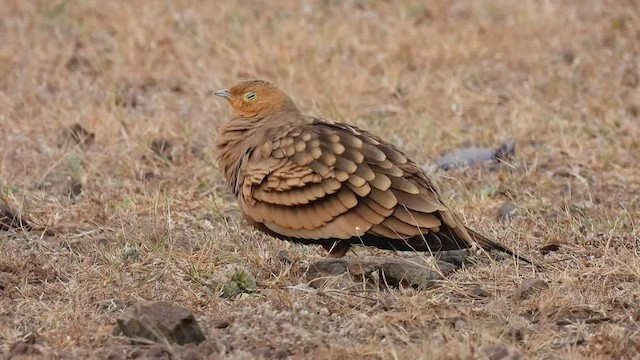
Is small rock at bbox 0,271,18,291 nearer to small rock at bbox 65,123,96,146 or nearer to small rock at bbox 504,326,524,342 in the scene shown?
small rock at bbox 504,326,524,342

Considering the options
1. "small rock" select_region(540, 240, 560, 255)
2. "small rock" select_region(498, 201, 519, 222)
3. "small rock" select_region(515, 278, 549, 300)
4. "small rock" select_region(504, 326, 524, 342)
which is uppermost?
"small rock" select_region(504, 326, 524, 342)

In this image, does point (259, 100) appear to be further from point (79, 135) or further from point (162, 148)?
point (79, 135)

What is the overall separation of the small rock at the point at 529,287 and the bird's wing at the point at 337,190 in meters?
0.44

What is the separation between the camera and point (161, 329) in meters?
4.54

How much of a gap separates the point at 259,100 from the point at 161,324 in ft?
6.90

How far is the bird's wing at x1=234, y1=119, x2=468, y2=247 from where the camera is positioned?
18.0 feet

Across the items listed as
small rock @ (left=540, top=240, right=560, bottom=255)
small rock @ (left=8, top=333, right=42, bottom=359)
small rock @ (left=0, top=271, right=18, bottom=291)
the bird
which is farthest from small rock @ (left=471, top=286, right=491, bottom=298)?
small rock @ (left=0, top=271, right=18, bottom=291)

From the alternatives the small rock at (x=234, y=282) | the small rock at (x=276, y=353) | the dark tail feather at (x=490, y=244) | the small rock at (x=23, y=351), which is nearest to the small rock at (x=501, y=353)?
the small rock at (x=276, y=353)

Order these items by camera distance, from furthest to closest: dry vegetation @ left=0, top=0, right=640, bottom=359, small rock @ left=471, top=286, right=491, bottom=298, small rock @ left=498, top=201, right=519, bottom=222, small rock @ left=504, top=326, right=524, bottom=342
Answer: small rock @ left=498, top=201, right=519, bottom=222 → small rock @ left=471, top=286, right=491, bottom=298 → dry vegetation @ left=0, top=0, right=640, bottom=359 → small rock @ left=504, top=326, right=524, bottom=342

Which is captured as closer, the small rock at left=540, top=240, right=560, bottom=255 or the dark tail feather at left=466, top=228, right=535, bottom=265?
the dark tail feather at left=466, top=228, right=535, bottom=265

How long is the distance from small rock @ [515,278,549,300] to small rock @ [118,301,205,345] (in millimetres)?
1422

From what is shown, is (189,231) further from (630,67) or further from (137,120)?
(630,67)

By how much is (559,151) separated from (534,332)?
3.65 m

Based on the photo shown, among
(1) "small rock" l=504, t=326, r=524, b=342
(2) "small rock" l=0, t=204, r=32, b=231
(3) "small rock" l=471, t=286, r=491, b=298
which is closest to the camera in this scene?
(1) "small rock" l=504, t=326, r=524, b=342
